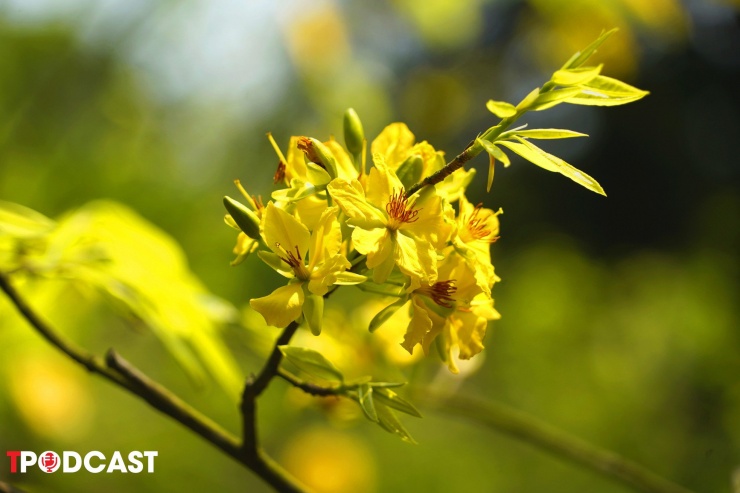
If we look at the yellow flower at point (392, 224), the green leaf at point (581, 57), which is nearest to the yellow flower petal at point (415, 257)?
the yellow flower at point (392, 224)

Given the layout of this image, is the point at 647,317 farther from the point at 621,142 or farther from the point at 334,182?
the point at 621,142

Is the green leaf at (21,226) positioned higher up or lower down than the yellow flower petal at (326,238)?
lower down

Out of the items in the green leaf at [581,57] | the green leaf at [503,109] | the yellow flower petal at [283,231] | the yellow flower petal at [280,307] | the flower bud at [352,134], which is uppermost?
the green leaf at [581,57]

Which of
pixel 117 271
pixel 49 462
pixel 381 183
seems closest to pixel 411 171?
pixel 381 183

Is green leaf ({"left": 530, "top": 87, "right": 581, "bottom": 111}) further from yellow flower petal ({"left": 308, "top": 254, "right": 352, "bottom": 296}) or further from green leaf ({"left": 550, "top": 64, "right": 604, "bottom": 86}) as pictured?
yellow flower petal ({"left": 308, "top": 254, "right": 352, "bottom": 296})

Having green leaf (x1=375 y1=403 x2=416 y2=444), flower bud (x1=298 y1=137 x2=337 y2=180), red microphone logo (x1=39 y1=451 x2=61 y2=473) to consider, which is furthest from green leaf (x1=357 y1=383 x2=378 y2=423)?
red microphone logo (x1=39 y1=451 x2=61 y2=473)

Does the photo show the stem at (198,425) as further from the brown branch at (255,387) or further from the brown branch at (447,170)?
the brown branch at (447,170)

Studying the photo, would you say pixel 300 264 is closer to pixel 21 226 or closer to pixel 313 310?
pixel 313 310
